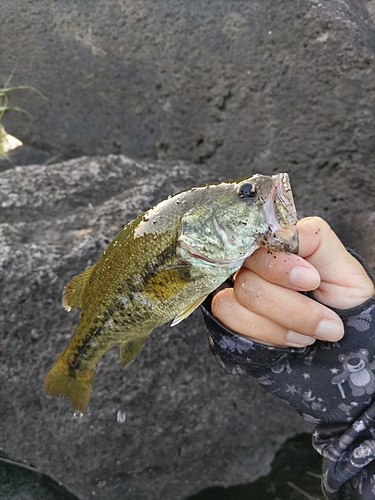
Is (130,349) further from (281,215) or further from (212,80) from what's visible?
(212,80)

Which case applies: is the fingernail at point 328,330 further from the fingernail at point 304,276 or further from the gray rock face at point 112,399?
the gray rock face at point 112,399

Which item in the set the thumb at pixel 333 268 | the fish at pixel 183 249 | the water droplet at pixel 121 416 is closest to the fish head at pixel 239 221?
the fish at pixel 183 249

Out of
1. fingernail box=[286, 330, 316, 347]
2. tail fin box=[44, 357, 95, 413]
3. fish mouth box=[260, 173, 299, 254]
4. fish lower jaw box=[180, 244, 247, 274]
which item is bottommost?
tail fin box=[44, 357, 95, 413]

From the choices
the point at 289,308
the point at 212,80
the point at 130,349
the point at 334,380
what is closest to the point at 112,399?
the point at 130,349

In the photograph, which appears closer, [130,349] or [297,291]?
[297,291]

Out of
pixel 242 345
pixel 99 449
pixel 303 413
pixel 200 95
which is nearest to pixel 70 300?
pixel 242 345

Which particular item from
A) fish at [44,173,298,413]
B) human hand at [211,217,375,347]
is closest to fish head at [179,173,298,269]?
fish at [44,173,298,413]

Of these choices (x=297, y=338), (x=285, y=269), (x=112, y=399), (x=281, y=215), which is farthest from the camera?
(x=112, y=399)

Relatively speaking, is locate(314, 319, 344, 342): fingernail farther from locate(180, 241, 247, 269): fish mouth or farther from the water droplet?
the water droplet

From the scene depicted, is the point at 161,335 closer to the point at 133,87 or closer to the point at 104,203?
the point at 104,203
